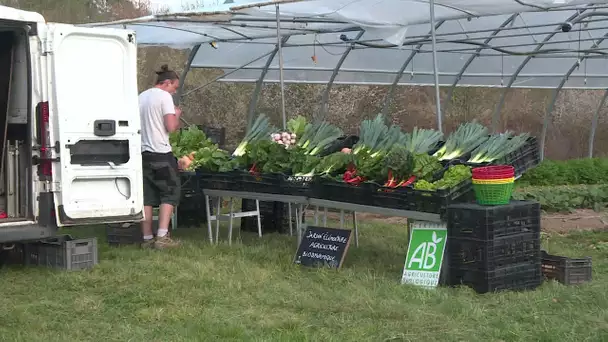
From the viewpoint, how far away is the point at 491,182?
6.22m

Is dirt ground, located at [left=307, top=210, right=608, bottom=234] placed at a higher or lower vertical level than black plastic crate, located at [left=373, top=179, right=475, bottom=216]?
lower

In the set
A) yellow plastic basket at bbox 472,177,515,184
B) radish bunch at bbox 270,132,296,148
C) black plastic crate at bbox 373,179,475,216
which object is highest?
radish bunch at bbox 270,132,296,148

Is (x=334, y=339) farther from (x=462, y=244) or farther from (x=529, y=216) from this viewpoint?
(x=529, y=216)

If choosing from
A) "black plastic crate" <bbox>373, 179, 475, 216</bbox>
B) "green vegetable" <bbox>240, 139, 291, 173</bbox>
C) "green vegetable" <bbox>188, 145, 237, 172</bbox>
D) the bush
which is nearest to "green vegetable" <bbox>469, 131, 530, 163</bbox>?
"black plastic crate" <bbox>373, 179, 475, 216</bbox>

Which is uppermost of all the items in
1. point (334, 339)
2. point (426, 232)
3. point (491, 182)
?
point (491, 182)

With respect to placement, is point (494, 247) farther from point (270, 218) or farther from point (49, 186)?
Answer: point (270, 218)

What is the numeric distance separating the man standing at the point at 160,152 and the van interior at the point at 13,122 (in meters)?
1.47

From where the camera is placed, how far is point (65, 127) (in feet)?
22.2

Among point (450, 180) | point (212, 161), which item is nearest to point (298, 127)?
point (212, 161)

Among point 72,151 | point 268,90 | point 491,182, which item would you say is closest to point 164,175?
point 72,151

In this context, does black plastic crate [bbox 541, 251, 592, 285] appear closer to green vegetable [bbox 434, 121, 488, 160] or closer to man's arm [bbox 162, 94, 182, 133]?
green vegetable [bbox 434, 121, 488, 160]

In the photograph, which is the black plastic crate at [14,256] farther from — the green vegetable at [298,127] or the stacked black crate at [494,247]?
the stacked black crate at [494,247]

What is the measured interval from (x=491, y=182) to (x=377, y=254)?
86.9 inches

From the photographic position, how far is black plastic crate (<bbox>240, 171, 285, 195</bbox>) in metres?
8.05
